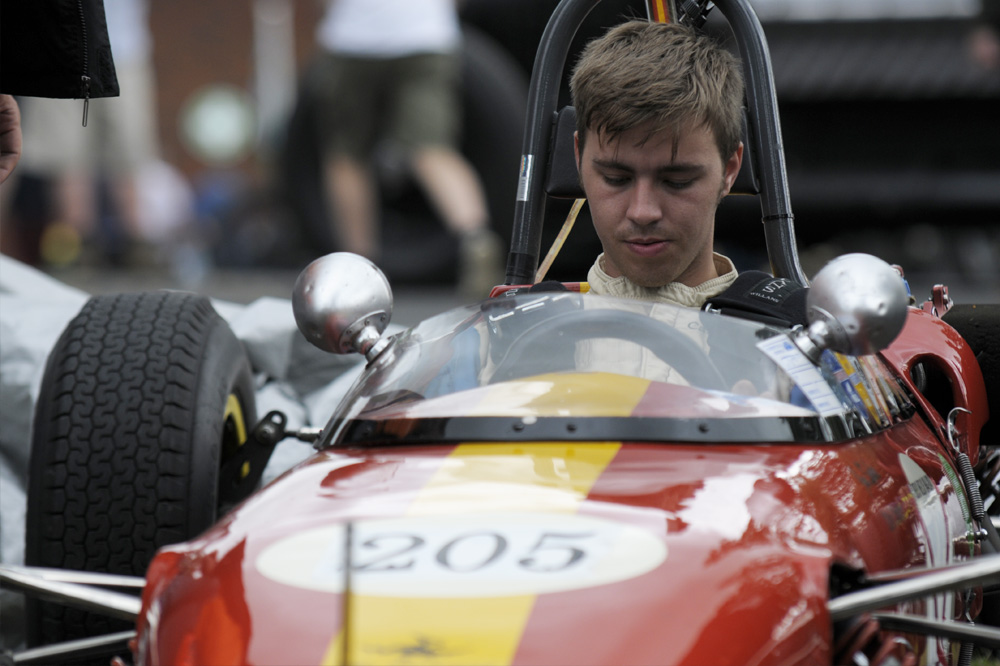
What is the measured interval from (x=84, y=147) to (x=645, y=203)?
Answer: 235 inches

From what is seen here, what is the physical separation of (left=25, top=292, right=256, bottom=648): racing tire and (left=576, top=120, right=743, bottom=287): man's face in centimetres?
86

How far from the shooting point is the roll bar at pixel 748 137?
273cm

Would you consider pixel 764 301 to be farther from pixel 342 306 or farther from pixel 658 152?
pixel 342 306

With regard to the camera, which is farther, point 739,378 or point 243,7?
point 243,7

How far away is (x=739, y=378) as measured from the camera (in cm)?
183

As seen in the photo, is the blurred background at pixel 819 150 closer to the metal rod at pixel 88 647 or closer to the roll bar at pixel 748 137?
the roll bar at pixel 748 137

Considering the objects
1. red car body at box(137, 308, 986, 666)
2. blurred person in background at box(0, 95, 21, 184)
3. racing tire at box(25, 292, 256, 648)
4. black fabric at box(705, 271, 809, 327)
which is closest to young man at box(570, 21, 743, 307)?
black fabric at box(705, 271, 809, 327)

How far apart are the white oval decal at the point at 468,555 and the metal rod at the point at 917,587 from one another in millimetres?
198

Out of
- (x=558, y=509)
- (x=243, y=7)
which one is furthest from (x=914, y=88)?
(x=243, y=7)

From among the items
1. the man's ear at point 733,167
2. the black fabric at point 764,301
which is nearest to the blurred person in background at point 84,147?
the man's ear at point 733,167

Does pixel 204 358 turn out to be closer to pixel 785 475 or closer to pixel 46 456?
pixel 46 456

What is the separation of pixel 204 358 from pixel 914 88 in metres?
5.51

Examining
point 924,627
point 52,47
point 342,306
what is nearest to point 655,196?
point 342,306

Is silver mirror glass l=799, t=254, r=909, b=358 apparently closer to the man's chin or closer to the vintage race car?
the vintage race car
